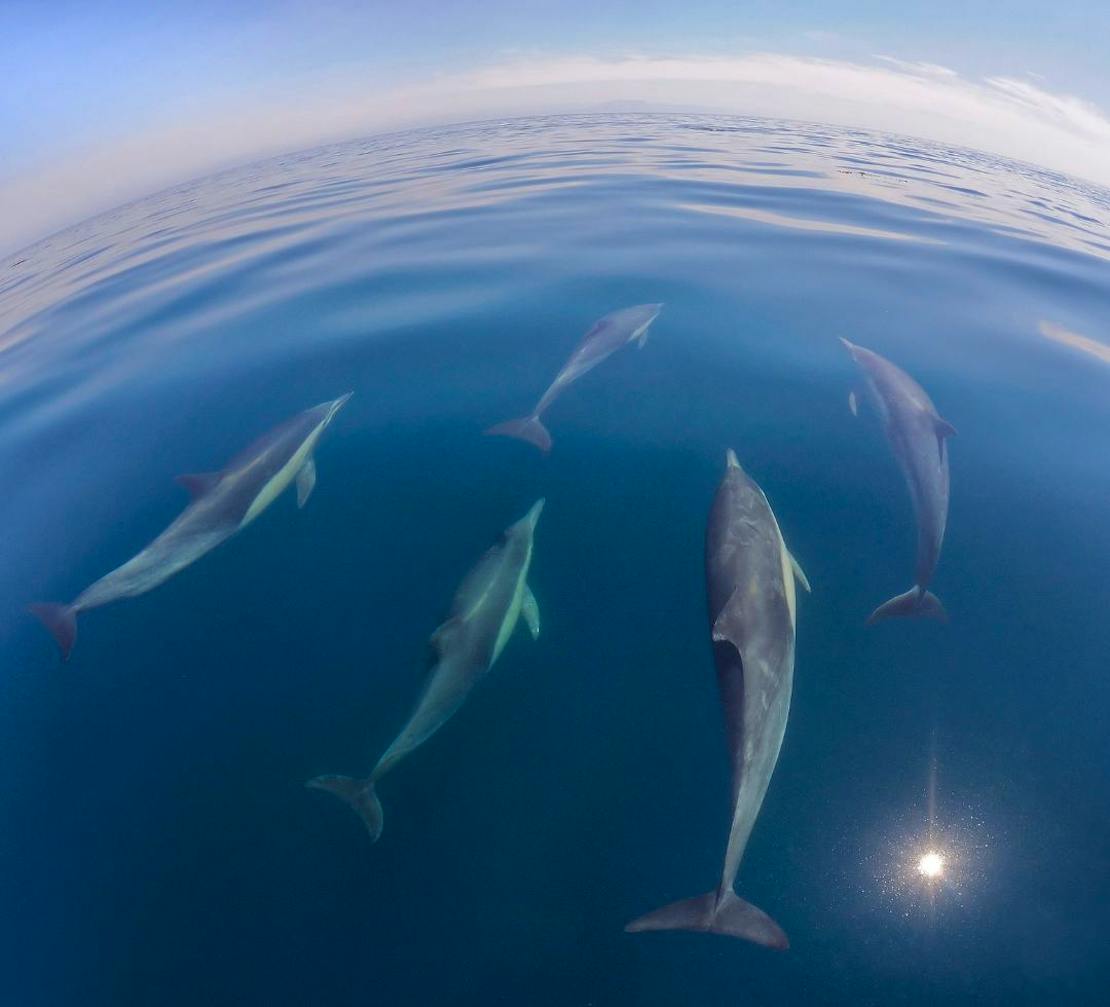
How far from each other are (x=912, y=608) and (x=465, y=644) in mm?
3995

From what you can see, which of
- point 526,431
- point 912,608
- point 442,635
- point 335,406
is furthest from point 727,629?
point 335,406

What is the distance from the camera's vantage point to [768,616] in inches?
183

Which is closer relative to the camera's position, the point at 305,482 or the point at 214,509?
the point at 214,509

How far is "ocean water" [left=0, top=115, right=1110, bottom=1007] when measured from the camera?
3.73 m

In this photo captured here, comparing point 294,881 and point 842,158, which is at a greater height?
point 842,158

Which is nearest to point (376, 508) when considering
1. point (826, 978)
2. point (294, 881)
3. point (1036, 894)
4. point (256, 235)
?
point (294, 881)

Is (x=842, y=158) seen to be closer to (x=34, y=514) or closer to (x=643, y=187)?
(x=643, y=187)

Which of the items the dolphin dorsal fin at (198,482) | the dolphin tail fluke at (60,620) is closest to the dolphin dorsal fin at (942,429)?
the dolphin dorsal fin at (198,482)

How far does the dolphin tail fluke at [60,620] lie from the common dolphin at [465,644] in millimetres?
2878

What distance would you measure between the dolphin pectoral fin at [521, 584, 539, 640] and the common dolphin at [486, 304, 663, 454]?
223 centimetres

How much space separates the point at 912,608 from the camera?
5207 mm

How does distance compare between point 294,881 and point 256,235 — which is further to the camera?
point 256,235

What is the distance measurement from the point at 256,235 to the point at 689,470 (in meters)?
19.4

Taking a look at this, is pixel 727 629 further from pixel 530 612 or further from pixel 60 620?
pixel 60 620
